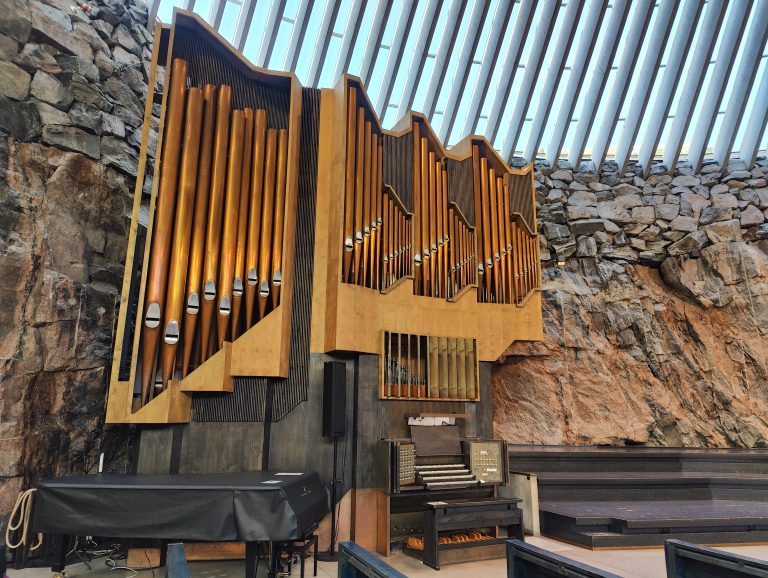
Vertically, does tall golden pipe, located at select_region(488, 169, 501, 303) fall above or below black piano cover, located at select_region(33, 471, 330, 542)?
above

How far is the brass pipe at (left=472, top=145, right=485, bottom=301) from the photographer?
20.5ft

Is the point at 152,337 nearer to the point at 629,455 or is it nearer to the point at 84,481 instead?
the point at 84,481

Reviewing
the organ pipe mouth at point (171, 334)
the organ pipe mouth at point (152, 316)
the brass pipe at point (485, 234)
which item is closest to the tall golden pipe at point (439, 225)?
the brass pipe at point (485, 234)

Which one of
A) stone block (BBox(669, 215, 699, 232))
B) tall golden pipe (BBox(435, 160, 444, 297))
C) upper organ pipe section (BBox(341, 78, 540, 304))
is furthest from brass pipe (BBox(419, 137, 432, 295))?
stone block (BBox(669, 215, 699, 232))

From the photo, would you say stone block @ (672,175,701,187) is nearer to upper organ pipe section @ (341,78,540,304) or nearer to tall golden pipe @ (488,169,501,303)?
upper organ pipe section @ (341,78,540,304)

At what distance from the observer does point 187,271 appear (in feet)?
15.1

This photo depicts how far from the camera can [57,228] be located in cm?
485

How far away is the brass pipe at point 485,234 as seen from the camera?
20.6 ft

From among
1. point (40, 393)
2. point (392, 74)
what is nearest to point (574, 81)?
point (392, 74)

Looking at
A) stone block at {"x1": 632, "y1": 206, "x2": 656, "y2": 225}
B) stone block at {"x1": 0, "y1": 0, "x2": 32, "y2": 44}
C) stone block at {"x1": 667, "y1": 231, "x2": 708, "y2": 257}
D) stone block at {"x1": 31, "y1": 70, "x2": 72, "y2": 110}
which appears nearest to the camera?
stone block at {"x1": 0, "y1": 0, "x2": 32, "y2": 44}

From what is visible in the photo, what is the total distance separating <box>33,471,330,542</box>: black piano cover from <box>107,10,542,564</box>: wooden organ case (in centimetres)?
82

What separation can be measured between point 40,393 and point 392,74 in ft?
20.0

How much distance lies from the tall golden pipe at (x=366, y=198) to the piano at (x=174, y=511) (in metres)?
2.31

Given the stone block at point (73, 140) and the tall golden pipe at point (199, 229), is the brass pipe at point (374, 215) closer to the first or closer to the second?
the tall golden pipe at point (199, 229)
